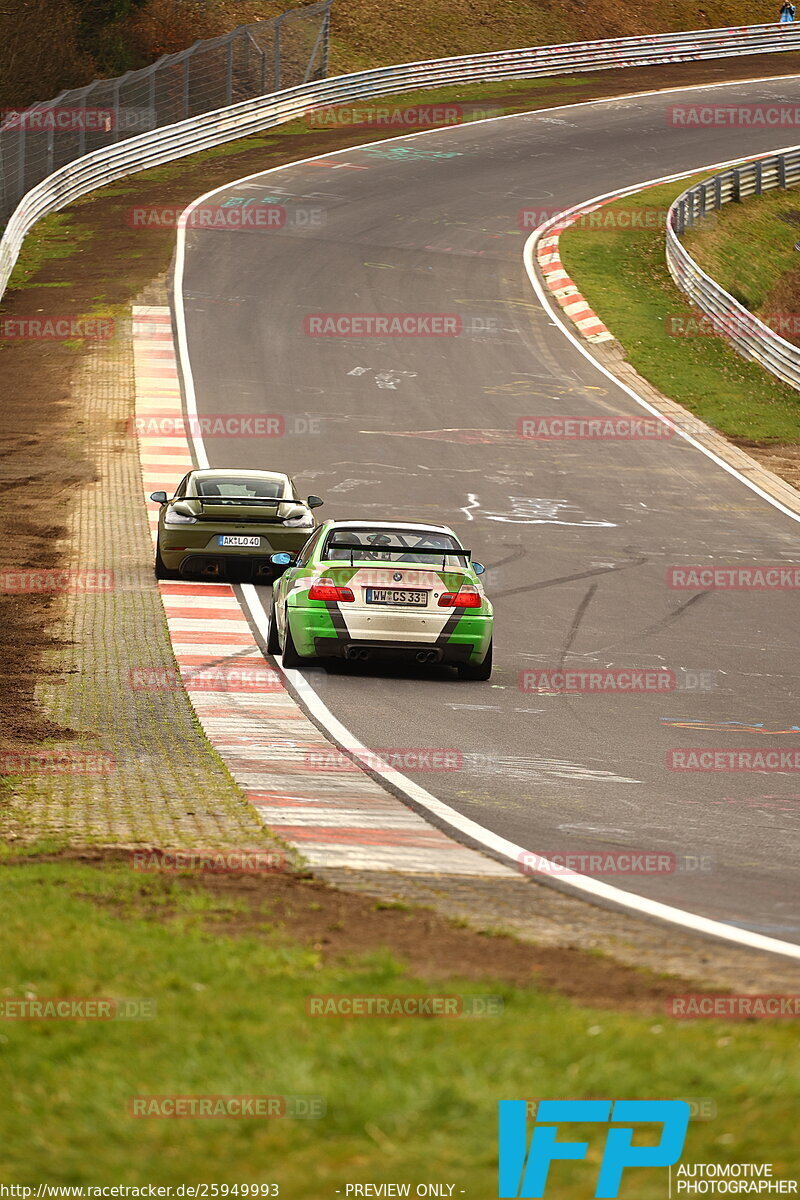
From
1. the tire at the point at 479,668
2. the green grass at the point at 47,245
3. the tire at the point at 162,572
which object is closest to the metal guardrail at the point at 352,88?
the green grass at the point at 47,245

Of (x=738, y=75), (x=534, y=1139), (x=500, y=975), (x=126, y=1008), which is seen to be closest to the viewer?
(x=534, y=1139)

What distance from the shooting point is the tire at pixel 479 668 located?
1412 centimetres

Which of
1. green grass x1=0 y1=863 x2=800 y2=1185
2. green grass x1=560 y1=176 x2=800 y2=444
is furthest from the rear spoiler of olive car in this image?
green grass x1=560 y1=176 x2=800 y2=444

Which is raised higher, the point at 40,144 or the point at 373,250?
the point at 40,144

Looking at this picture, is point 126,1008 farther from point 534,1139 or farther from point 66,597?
point 66,597

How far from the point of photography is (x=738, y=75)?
2504 inches

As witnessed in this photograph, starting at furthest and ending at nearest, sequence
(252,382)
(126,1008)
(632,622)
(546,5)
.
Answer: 1. (546,5)
2. (252,382)
3. (632,622)
4. (126,1008)

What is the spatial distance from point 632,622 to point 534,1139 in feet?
43.0

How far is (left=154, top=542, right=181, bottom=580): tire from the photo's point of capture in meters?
18.3

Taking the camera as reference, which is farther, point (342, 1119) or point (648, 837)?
point (648, 837)

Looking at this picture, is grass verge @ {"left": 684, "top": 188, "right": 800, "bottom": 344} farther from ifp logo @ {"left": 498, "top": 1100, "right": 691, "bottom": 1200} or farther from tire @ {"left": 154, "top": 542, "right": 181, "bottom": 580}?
ifp logo @ {"left": 498, "top": 1100, "right": 691, "bottom": 1200}

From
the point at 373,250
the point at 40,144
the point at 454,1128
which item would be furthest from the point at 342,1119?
the point at 40,144

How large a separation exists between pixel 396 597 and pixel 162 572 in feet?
17.9

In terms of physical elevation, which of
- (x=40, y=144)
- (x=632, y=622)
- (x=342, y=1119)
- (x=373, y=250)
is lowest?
(x=632, y=622)
